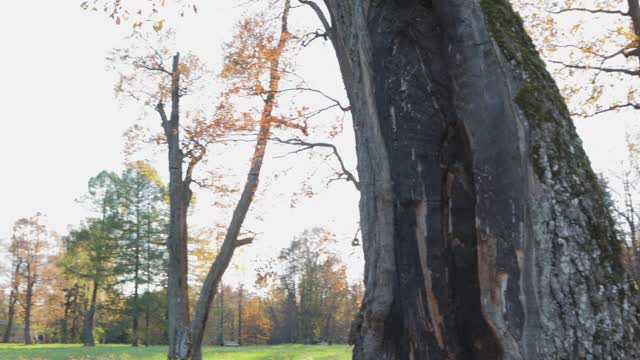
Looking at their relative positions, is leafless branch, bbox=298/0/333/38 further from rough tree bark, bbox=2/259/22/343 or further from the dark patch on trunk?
rough tree bark, bbox=2/259/22/343

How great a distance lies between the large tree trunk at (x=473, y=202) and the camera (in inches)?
97.7

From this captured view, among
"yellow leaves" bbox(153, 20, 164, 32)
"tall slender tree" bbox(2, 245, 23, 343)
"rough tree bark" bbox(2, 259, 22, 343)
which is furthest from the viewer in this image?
"rough tree bark" bbox(2, 259, 22, 343)

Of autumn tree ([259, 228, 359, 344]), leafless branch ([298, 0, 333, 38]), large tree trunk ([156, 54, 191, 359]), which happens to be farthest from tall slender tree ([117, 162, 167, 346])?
leafless branch ([298, 0, 333, 38])

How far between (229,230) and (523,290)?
31.5 feet

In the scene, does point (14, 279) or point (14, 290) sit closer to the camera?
point (14, 279)

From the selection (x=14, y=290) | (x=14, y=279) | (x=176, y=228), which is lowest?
(x=14, y=290)

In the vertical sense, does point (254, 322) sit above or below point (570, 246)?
below

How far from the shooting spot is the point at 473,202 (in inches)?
115

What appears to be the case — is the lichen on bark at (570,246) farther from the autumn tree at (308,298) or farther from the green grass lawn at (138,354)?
the autumn tree at (308,298)

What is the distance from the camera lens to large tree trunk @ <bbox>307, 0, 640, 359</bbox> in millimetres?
2482

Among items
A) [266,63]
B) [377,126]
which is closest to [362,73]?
[377,126]

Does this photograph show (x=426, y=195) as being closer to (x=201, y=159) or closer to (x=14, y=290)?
(x=201, y=159)

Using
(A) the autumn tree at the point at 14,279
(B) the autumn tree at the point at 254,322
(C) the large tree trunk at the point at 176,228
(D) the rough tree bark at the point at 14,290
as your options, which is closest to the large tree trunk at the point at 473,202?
(C) the large tree trunk at the point at 176,228

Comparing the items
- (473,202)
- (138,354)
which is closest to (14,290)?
(138,354)
